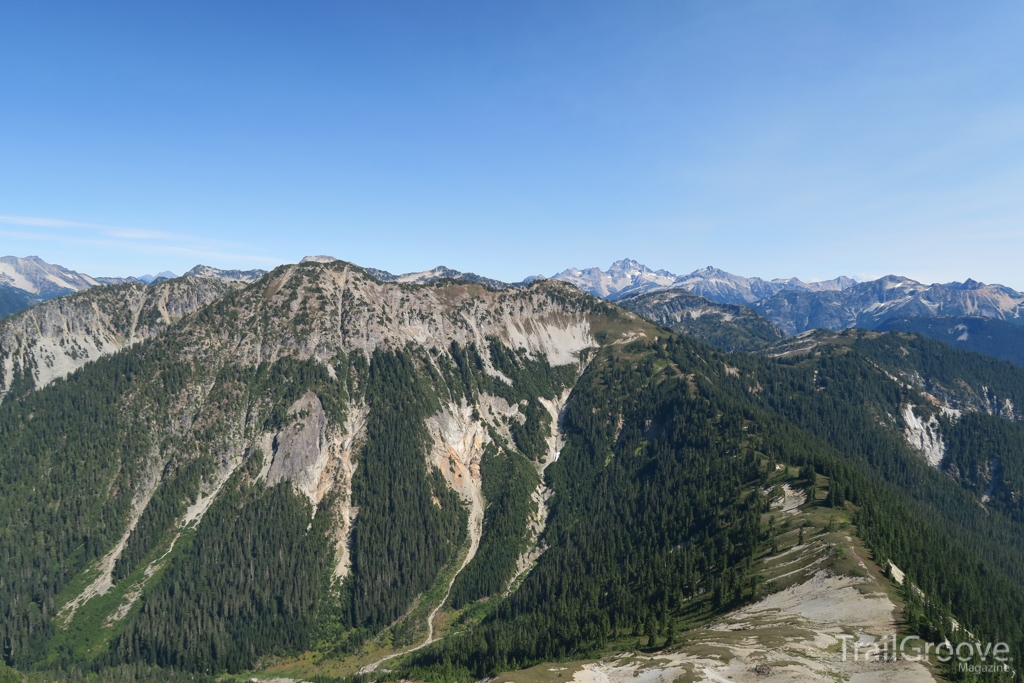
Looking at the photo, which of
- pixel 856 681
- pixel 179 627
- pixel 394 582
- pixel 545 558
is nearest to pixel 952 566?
pixel 856 681

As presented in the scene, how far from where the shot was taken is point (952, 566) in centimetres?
12838

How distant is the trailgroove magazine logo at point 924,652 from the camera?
78812mm

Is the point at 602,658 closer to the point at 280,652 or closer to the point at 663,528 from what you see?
the point at 663,528

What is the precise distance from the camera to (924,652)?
8056 cm

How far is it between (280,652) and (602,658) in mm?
110806

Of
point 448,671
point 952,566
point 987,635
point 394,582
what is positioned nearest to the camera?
point 987,635

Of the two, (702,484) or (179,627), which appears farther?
(702,484)

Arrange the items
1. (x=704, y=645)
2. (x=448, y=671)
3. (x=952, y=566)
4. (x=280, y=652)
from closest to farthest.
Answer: (x=704, y=645), (x=448, y=671), (x=952, y=566), (x=280, y=652)

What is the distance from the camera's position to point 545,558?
19188cm

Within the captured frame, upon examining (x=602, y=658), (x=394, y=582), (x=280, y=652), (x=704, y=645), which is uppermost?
(x=704, y=645)

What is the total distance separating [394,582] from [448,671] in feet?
222

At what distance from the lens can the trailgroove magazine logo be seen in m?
78.8

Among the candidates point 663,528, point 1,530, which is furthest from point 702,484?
point 1,530

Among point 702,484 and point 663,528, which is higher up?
point 702,484
